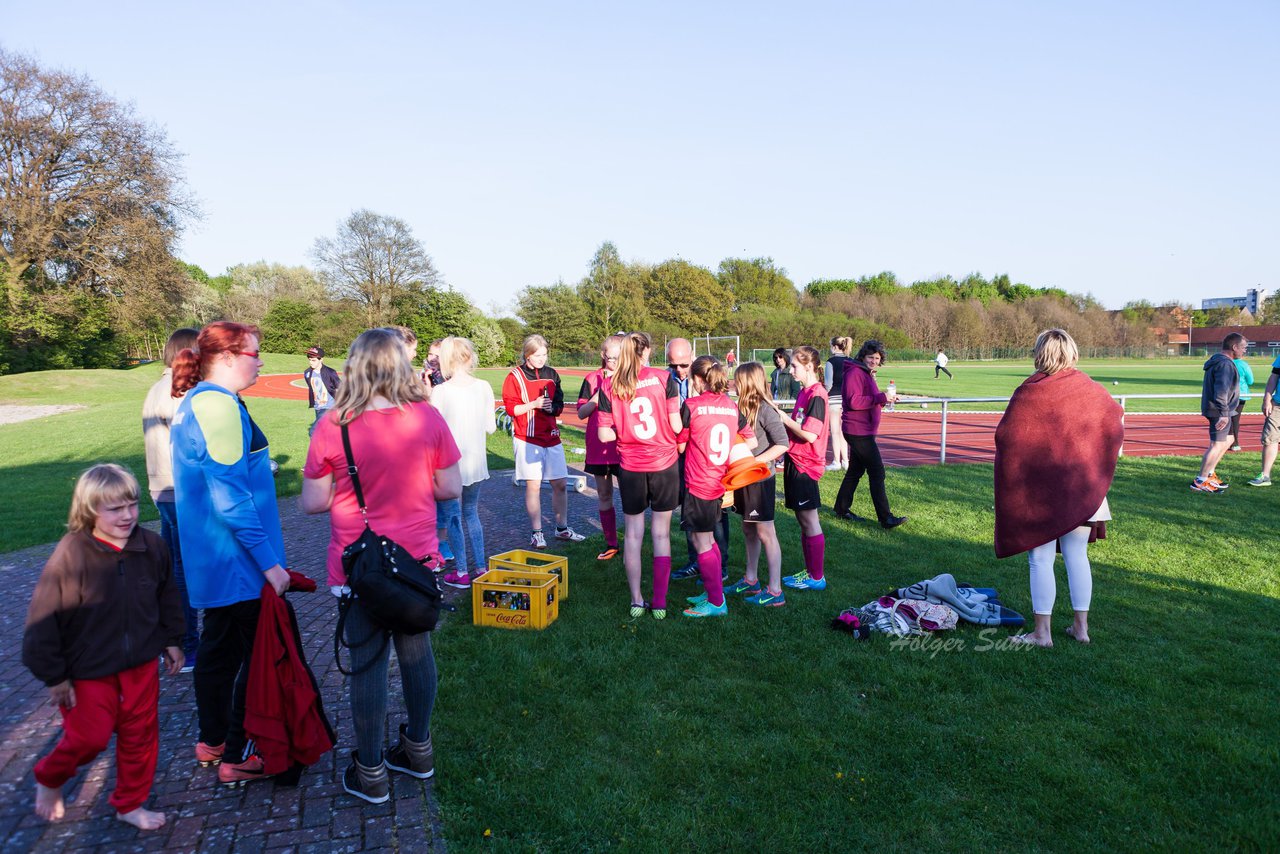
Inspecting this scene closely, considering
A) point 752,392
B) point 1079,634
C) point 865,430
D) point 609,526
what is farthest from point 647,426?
point 865,430

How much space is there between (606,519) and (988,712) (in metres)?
3.66

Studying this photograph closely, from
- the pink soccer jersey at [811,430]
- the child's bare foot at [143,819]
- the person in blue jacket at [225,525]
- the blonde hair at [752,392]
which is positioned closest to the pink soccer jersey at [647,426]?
the blonde hair at [752,392]

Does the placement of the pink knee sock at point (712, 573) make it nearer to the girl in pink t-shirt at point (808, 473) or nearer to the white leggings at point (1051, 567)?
the girl in pink t-shirt at point (808, 473)

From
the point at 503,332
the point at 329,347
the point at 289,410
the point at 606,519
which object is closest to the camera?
the point at 606,519

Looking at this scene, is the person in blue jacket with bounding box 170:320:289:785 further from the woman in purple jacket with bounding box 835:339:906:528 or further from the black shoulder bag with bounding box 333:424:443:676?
the woman in purple jacket with bounding box 835:339:906:528

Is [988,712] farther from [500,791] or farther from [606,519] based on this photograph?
[606,519]

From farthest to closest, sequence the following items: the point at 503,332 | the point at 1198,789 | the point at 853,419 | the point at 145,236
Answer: the point at 503,332 < the point at 145,236 < the point at 853,419 < the point at 1198,789

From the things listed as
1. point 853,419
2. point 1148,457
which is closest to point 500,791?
point 853,419

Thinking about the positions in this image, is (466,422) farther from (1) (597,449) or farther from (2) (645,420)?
(2) (645,420)

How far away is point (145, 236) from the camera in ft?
114

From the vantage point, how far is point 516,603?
5.07 m

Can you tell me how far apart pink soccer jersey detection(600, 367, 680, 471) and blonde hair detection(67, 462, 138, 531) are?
3.01m

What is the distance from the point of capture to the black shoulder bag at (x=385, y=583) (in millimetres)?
2775

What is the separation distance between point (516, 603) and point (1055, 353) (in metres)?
3.88
